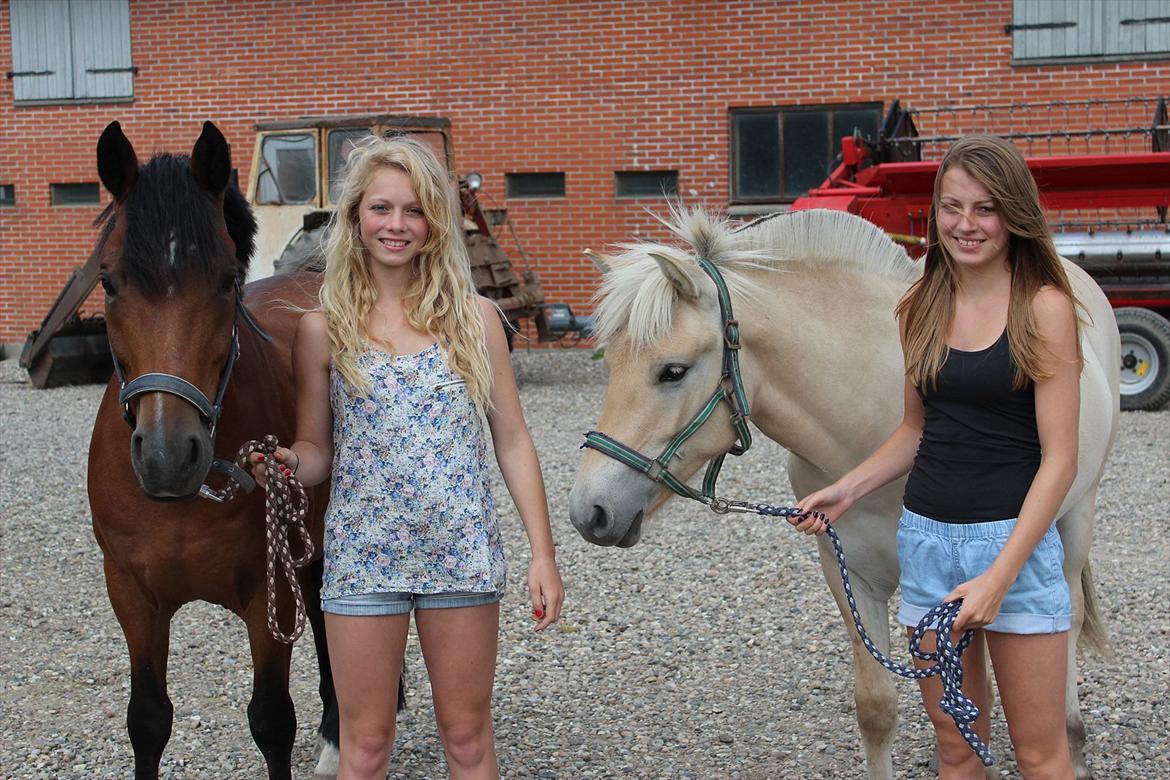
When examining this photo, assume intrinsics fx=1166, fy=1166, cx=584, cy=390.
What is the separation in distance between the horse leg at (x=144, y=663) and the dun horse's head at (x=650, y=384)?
1157mm

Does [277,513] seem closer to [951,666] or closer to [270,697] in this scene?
[270,697]

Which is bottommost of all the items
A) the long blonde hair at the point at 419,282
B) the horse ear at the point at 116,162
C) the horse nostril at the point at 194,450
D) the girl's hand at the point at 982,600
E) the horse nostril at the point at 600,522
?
the girl's hand at the point at 982,600

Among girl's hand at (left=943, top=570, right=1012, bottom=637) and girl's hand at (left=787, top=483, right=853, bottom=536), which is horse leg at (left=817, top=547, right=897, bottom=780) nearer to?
girl's hand at (left=787, top=483, right=853, bottom=536)

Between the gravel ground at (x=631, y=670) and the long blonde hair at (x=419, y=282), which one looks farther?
the gravel ground at (x=631, y=670)

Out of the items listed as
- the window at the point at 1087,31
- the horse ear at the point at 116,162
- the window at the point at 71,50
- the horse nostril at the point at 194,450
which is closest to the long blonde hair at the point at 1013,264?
the horse nostril at the point at 194,450

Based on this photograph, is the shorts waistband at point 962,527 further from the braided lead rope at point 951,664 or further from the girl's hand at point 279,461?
the girl's hand at point 279,461

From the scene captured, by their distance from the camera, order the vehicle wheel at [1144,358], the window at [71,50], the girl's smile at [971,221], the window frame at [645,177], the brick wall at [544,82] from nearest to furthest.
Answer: the girl's smile at [971,221], the vehicle wheel at [1144,358], the brick wall at [544,82], the window frame at [645,177], the window at [71,50]

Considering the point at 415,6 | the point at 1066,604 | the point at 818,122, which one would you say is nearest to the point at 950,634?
the point at 1066,604

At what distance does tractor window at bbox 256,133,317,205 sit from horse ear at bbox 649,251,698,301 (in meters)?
10.1

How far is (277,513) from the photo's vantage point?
266 centimetres

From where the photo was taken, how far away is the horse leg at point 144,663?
293 centimetres

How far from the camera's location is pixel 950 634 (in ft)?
7.23

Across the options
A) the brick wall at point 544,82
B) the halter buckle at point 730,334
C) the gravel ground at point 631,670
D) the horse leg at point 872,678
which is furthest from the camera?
the brick wall at point 544,82

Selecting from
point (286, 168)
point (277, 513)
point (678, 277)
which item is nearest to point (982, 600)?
point (678, 277)
